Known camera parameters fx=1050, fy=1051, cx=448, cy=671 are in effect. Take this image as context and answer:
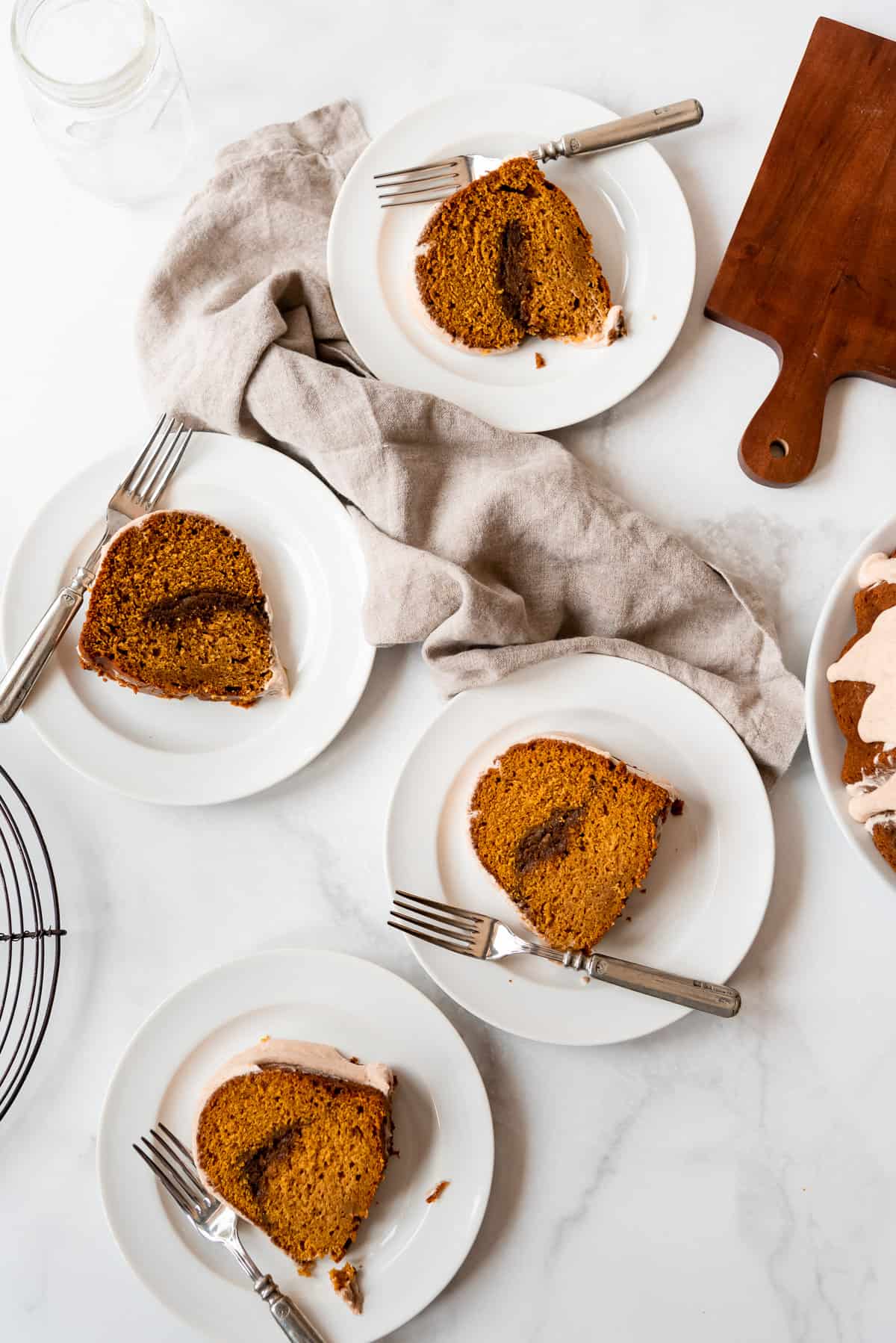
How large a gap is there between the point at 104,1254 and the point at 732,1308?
110 cm

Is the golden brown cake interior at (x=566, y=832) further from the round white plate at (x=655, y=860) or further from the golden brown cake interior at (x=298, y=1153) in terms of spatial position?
the golden brown cake interior at (x=298, y=1153)

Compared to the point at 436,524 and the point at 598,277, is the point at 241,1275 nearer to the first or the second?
the point at 436,524

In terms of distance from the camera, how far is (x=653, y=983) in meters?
1.71

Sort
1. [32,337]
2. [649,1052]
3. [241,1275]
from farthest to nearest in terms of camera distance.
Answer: [32,337] < [649,1052] < [241,1275]

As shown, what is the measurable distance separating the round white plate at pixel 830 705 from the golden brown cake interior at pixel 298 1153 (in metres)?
0.89

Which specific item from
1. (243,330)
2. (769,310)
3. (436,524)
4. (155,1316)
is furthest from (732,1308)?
(243,330)

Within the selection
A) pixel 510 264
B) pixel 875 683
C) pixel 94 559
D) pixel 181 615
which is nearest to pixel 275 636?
pixel 181 615

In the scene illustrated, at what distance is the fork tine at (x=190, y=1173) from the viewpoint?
1734 millimetres

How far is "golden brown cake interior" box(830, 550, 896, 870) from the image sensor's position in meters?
1.67

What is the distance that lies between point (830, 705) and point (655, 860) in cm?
40

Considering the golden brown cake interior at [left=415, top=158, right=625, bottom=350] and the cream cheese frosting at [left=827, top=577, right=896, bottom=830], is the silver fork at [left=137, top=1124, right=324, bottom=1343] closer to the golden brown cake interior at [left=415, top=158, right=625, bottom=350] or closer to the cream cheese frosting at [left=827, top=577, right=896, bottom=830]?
the cream cheese frosting at [left=827, top=577, right=896, bottom=830]

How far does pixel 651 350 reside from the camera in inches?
74.8

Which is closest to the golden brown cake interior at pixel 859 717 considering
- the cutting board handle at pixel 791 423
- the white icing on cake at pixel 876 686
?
the white icing on cake at pixel 876 686

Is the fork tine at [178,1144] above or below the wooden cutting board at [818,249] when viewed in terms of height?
below
